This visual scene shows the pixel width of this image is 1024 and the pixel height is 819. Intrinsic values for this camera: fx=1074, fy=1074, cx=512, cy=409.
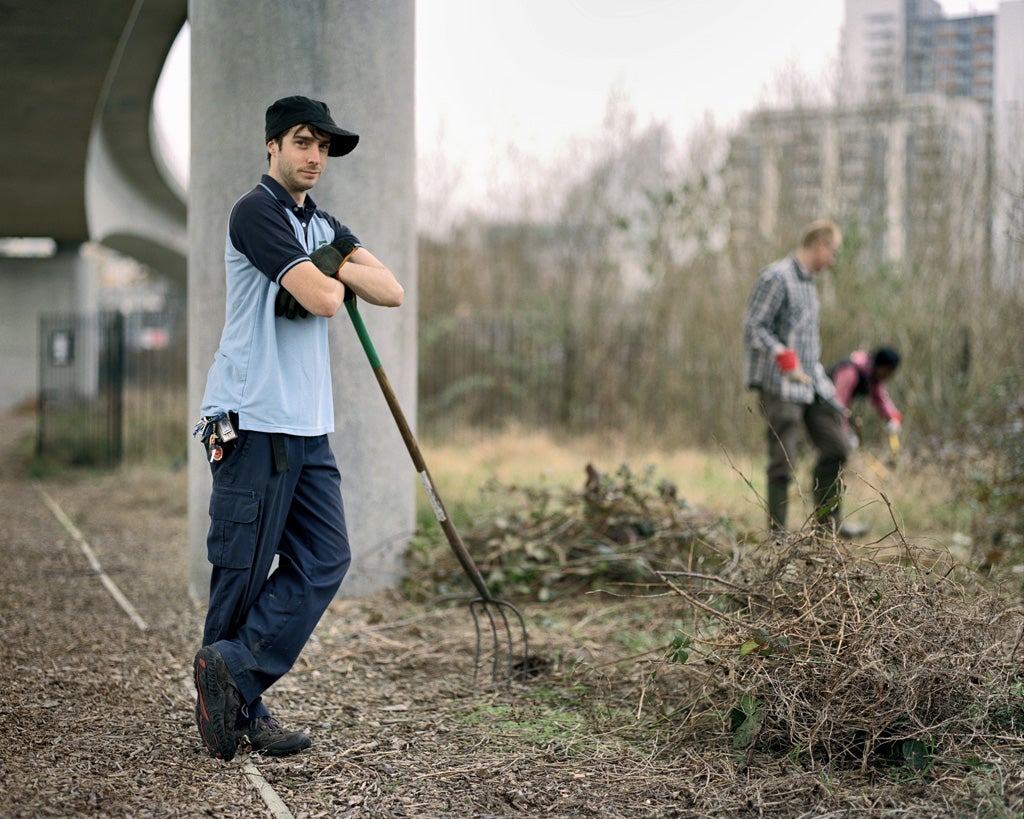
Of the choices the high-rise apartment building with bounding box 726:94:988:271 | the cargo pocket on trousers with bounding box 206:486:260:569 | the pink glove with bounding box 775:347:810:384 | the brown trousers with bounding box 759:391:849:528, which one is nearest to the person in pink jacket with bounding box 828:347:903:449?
the brown trousers with bounding box 759:391:849:528

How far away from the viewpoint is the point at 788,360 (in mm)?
6359

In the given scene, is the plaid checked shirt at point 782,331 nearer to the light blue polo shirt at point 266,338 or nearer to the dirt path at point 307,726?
the dirt path at point 307,726

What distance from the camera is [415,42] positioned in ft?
19.3

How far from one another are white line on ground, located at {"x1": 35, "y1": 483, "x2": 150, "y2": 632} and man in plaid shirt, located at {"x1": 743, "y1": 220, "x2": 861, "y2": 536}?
12.0ft

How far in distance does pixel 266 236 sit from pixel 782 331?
14.0ft

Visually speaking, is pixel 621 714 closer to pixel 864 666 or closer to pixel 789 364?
pixel 864 666

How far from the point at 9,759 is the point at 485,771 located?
1.42m

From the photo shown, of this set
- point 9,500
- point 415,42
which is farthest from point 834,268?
point 9,500

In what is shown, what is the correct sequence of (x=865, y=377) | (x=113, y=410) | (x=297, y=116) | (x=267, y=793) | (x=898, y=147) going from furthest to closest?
(x=113, y=410) → (x=898, y=147) → (x=865, y=377) → (x=297, y=116) → (x=267, y=793)

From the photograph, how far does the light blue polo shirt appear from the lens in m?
3.20

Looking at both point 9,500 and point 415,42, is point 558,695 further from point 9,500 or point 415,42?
point 9,500

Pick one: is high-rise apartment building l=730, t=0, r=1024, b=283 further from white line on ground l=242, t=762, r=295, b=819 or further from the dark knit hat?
white line on ground l=242, t=762, r=295, b=819

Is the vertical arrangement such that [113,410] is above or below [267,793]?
above

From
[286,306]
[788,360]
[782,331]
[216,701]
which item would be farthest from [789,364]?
[216,701]
